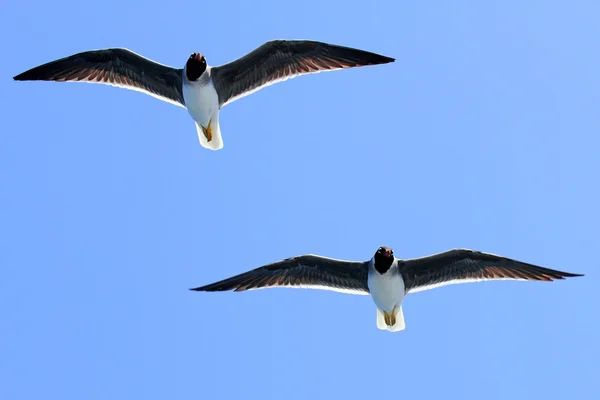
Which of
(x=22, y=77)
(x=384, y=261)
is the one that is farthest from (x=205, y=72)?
(x=384, y=261)

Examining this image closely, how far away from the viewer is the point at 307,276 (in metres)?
18.6

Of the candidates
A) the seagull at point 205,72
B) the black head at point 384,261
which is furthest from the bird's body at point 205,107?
the black head at point 384,261

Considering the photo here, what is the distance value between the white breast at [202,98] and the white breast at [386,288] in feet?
Answer: 12.6

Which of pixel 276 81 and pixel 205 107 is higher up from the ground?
pixel 276 81

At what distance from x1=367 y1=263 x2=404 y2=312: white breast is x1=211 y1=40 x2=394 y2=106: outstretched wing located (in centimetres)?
348

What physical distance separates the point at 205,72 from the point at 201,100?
480 mm

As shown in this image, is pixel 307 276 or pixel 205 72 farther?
pixel 307 276

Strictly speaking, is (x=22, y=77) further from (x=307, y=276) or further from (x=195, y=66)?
(x=307, y=276)

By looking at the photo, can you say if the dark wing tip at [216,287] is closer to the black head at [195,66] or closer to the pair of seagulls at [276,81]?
the pair of seagulls at [276,81]

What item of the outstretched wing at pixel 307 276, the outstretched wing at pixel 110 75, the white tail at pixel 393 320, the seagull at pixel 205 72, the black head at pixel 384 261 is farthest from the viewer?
the outstretched wing at pixel 110 75

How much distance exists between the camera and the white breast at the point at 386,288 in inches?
713

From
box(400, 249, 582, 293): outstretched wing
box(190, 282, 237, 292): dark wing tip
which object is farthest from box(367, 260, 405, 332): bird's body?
box(190, 282, 237, 292): dark wing tip

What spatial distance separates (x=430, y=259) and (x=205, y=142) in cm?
438

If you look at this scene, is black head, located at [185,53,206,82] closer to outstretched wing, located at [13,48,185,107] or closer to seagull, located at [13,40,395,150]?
seagull, located at [13,40,395,150]
